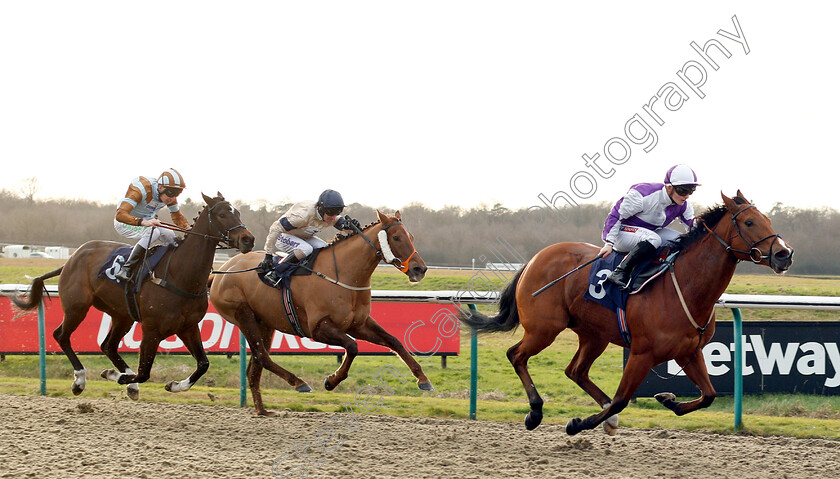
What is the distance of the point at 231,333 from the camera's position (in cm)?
969

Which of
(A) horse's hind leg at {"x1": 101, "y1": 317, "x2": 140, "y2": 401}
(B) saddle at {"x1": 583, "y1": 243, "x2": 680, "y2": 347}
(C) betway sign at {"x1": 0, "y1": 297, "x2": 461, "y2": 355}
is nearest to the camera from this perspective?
(B) saddle at {"x1": 583, "y1": 243, "x2": 680, "y2": 347}

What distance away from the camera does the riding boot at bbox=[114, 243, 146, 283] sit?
6.88m

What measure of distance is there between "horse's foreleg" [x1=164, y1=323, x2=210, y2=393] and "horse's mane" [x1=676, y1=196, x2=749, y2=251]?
4.10m

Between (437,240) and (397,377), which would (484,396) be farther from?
(437,240)

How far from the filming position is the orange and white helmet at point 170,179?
277 inches

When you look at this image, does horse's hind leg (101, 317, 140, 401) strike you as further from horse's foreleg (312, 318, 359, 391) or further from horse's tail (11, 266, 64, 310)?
horse's foreleg (312, 318, 359, 391)

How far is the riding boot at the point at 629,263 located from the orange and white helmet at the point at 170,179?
3976mm

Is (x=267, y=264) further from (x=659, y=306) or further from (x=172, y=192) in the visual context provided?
(x=659, y=306)

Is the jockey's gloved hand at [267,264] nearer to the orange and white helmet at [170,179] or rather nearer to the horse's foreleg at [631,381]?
the orange and white helmet at [170,179]

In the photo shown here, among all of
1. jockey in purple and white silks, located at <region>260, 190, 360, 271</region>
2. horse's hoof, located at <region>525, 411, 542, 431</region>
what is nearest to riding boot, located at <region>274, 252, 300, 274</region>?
jockey in purple and white silks, located at <region>260, 190, 360, 271</region>

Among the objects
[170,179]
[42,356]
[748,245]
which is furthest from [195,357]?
[748,245]

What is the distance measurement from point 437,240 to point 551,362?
5953mm

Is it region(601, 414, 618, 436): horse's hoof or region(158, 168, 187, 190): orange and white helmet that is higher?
region(158, 168, 187, 190): orange and white helmet

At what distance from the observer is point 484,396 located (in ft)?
28.3
